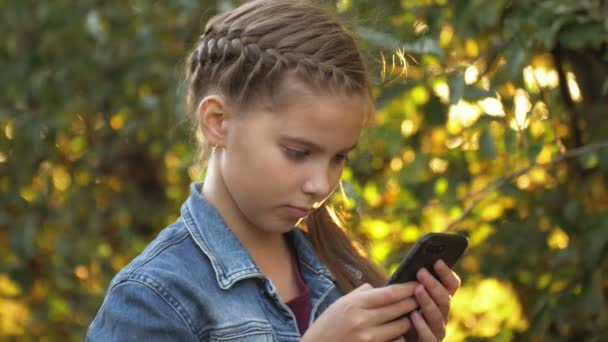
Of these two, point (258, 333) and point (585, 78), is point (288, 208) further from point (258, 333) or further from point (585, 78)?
point (585, 78)

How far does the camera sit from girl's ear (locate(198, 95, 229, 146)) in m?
1.80

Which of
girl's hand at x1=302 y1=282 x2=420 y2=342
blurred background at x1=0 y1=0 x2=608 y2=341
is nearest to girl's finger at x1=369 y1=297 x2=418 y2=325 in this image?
girl's hand at x1=302 y1=282 x2=420 y2=342

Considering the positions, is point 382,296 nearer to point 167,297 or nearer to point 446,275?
point 446,275

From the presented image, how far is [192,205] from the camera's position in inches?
72.2

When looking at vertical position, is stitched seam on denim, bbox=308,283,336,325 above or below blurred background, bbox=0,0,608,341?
above

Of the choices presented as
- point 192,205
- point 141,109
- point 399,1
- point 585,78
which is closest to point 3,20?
point 141,109

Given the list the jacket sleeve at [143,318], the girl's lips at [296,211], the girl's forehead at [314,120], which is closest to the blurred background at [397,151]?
the girl's forehead at [314,120]

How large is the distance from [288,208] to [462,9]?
1118mm

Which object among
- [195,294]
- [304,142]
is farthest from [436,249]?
[195,294]

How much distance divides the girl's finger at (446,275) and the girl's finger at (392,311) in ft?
0.18

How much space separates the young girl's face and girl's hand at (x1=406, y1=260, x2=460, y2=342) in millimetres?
198

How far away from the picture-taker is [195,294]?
5.50ft

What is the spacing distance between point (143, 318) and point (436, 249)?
433 mm

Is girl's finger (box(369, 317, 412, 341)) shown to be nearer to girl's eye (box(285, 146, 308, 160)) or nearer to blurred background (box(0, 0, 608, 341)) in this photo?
girl's eye (box(285, 146, 308, 160))
